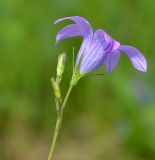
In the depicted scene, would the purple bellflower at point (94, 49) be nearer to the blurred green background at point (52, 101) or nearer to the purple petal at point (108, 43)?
the purple petal at point (108, 43)

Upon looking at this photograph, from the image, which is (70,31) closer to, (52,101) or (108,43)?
(108,43)

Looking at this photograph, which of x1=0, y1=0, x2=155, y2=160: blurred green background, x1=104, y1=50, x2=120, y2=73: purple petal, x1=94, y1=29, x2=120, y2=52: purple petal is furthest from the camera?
x1=0, y1=0, x2=155, y2=160: blurred green background

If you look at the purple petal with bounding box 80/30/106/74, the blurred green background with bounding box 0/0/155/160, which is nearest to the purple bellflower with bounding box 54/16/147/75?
the purple petal with bounding box 80/30/106/74

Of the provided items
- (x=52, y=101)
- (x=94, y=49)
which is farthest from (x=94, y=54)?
(x=52, y=101)

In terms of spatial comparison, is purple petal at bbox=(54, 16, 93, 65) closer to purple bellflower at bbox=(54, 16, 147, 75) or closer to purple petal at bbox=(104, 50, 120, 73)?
purple bellflower at bbox=(54, 16, 147, 75)

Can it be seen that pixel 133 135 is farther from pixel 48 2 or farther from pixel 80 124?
pixel 48 2

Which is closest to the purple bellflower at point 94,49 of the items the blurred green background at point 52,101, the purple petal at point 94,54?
the purple petal at point 94,54
